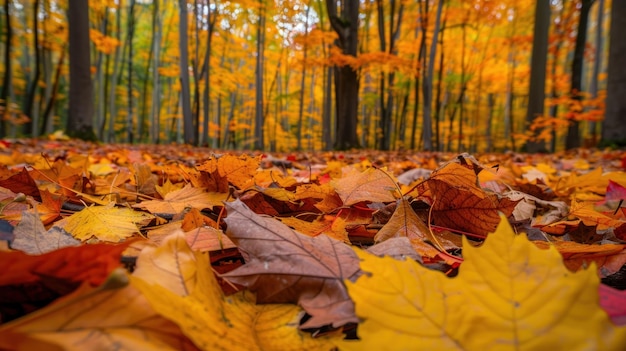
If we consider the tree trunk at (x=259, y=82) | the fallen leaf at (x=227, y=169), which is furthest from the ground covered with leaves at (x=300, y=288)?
the tree trunk at (x=259, y=82)

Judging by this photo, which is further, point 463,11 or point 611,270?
point 463,11

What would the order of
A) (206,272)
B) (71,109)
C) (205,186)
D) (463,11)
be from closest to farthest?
(206,272)
(205,186)
(71,109)
(463,11)

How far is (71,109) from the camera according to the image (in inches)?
305

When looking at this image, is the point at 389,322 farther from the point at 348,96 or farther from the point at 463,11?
the point at 463,11

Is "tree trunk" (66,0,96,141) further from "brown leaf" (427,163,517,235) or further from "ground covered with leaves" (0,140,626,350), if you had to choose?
"brown leaf" (427,163,517,235)

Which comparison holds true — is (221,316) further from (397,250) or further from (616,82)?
(616,82)

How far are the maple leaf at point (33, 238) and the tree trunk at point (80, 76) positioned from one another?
8340mm

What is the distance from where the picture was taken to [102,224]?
743 mm

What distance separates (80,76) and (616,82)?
10.6m

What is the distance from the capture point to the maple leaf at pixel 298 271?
0.47 meters

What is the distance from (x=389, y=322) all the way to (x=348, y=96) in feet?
33.2

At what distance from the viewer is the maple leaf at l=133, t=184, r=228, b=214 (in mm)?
945

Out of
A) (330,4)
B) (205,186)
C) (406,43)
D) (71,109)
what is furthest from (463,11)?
(205,186)

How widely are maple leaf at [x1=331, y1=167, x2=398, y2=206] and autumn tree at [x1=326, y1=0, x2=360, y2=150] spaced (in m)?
9.13
